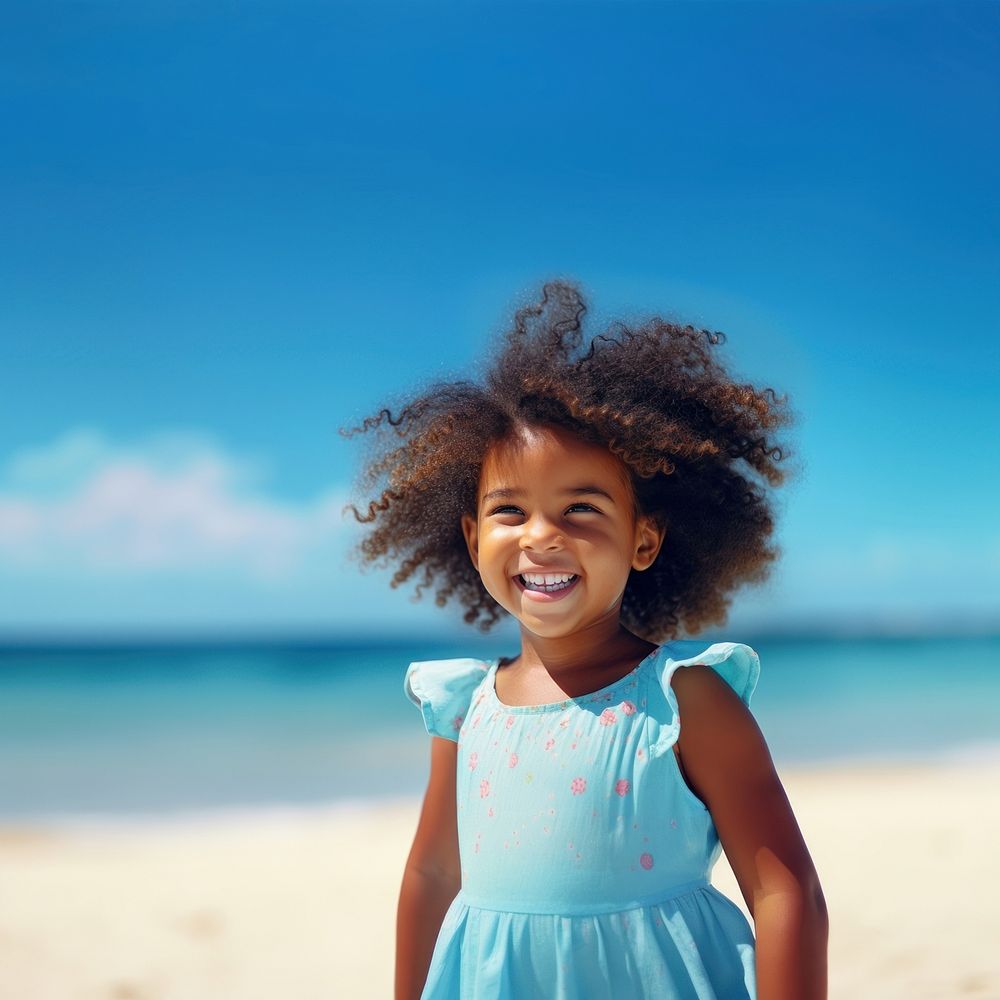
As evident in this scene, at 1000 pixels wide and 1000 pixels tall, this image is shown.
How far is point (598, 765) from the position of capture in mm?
1900

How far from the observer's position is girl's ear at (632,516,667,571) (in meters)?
2.12

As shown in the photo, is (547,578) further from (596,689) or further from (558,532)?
(596,689)

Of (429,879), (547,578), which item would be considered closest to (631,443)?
(547,578)

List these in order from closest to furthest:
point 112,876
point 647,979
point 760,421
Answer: point 647,979 < point 760,421 < point 112,876

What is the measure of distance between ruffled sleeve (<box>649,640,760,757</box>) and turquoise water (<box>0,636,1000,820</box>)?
7234 mm

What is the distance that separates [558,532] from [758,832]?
1.88 feet

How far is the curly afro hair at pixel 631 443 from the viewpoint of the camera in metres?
2.07

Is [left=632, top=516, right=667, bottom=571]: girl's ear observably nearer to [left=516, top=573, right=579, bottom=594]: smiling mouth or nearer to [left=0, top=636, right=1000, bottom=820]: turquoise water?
[left=516, top=573, right=579, bottom=594]: smiling mouth

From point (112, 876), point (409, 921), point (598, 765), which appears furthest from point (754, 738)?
point (112, 876)

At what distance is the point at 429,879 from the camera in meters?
2.22

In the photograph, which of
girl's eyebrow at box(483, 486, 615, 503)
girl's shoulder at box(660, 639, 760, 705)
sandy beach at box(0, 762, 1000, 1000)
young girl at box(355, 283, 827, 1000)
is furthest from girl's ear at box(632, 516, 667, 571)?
sandy beach at box(0, 762, 1000, 1000)

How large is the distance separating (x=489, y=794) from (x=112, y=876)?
14.8 feet

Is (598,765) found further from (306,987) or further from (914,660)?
(914,660)

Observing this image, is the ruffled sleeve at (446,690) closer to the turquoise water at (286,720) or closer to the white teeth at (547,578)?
the white teeth at (547,578)
